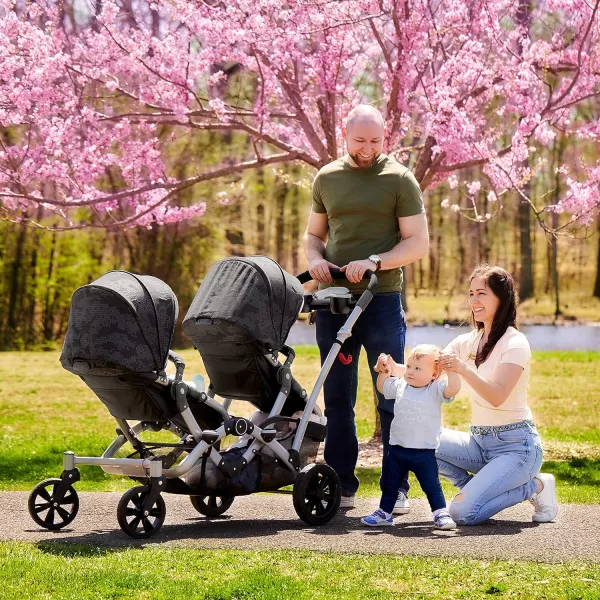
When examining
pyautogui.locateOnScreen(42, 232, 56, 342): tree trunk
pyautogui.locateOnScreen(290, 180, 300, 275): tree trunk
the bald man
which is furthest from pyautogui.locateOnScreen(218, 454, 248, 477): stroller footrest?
pyautogui.locateOnScreen(290, 180, 300, 275): tree trunk

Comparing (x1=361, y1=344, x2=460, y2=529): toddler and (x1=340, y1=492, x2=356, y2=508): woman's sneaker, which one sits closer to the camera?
(x1=361, y1=344, x2=460, y2=529): toddler

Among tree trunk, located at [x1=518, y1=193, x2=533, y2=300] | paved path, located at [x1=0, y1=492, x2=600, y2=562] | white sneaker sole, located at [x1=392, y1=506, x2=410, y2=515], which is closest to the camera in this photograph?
paved path, located at [x1=0, y1=492, x2=600, y2=562]

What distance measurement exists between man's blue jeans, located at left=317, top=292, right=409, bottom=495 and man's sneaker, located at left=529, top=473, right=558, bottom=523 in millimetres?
685

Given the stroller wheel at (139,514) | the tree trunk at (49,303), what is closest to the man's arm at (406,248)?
the stroller wheel at (139,514)

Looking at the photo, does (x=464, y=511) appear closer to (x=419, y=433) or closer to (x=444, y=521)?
(x=444, y=521)

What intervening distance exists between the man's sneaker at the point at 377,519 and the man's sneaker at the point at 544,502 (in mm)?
751

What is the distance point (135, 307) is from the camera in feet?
15.4

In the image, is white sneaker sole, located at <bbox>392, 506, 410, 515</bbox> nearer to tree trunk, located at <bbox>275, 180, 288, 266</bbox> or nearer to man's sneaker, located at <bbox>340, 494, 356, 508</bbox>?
man's sneaker, located at <bbox>340, 494, 356, 508</bbox>

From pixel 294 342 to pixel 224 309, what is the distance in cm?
1611

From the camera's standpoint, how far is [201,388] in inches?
209

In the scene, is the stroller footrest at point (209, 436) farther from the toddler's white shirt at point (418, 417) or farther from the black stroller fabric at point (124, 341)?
the toddler's white shirt at point (418, 417)

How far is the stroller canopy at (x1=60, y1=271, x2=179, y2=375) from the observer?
4.66m

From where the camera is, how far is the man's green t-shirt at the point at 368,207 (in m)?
5.46

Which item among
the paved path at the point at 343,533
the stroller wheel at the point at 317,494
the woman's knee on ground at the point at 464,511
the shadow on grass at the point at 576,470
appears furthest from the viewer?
the shadow on grass at the point at 576,470
